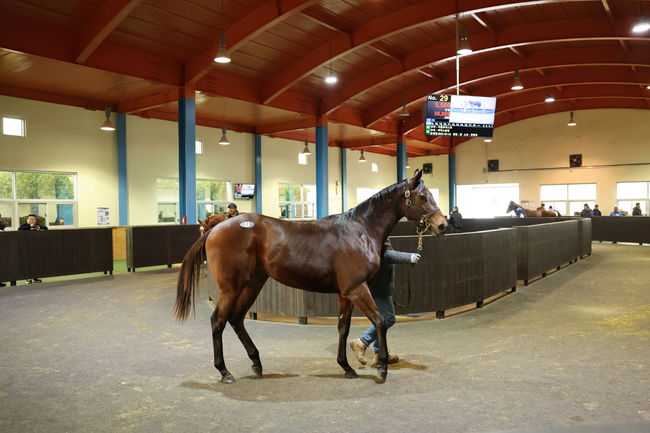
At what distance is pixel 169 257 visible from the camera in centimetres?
1369

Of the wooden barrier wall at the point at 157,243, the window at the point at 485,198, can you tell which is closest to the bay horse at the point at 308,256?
the wooden barrier wall at the point at 157,243

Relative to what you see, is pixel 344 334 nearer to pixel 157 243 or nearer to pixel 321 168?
pixel 157 243

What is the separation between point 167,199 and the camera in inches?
771

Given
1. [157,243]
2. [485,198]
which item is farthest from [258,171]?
[485,198]

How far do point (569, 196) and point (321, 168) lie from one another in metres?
16.1

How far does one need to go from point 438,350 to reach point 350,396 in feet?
5.67

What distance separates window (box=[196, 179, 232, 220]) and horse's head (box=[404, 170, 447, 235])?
17.2 m

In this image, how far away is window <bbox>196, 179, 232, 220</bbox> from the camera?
68.9 feet

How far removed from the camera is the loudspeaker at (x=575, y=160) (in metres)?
26.6

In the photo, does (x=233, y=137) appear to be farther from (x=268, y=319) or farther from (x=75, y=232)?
(x=268, y=319)

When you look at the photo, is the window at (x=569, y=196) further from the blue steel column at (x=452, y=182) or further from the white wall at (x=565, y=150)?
the blue steel column at (x=452, y=182)

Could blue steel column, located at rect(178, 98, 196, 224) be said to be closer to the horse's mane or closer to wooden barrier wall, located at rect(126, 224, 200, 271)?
wooden barrier wall, located at rect(126, 224, 200, 271)

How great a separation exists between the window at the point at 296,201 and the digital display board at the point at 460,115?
1304 centimetres

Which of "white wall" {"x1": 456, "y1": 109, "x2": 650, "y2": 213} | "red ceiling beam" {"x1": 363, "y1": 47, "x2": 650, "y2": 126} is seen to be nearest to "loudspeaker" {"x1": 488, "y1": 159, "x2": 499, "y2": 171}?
"white wall" {"x1": 456, "y1": 109, "x2": 650, "y2": 213}
